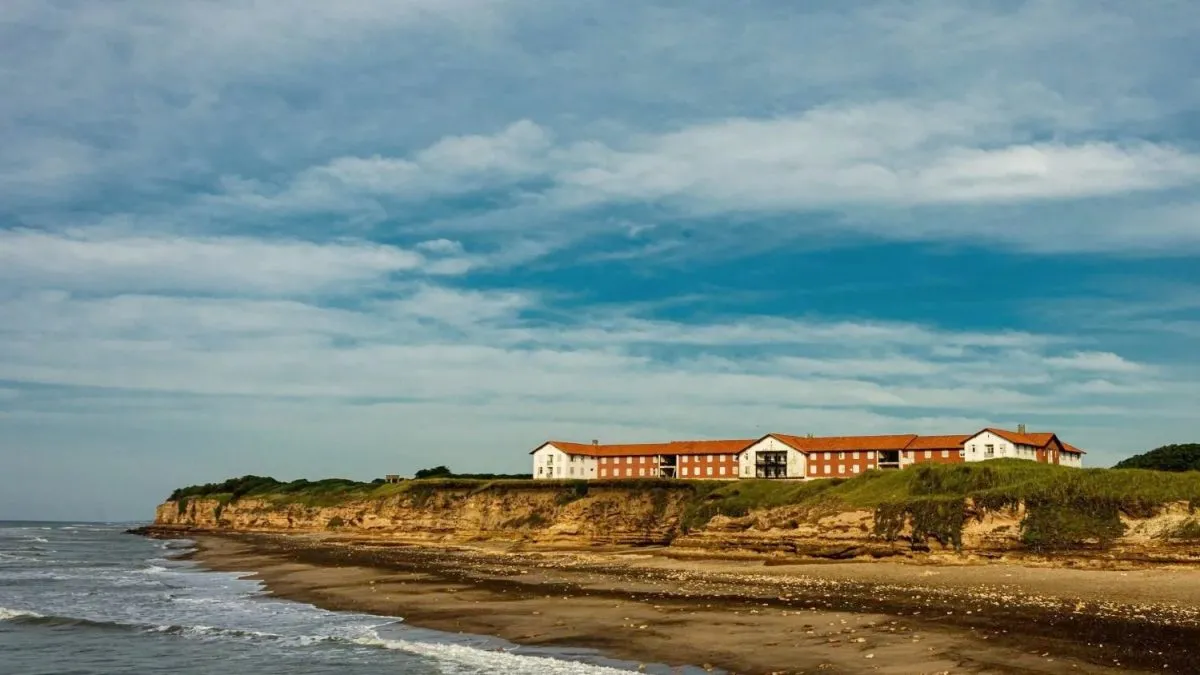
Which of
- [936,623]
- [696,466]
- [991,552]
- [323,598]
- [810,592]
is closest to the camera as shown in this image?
[936,623]

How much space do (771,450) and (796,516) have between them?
4676cm

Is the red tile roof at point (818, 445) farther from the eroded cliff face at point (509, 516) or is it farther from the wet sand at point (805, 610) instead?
the wet sand at point (805, 610)

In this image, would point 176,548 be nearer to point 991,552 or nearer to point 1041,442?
point 991,552

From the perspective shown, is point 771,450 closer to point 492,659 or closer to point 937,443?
point 937,443

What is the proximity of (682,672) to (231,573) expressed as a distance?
46.6 m

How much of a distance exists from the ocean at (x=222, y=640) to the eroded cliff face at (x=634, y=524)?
114 feet

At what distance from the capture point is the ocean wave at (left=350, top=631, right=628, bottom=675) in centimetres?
2467

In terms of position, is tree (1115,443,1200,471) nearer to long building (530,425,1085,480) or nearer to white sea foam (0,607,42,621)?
long building (530,425,1085,480)

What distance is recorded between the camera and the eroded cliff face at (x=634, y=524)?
52.7 m

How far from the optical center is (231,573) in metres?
60.8

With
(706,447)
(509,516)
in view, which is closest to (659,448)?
(706,447)

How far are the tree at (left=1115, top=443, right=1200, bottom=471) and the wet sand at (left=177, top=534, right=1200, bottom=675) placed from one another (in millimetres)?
60903

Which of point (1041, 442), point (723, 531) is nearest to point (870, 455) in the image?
point (1041, 442)

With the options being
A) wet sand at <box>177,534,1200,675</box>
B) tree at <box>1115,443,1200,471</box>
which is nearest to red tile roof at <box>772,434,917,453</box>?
tree at <box>1115,443,1200,471</box>
